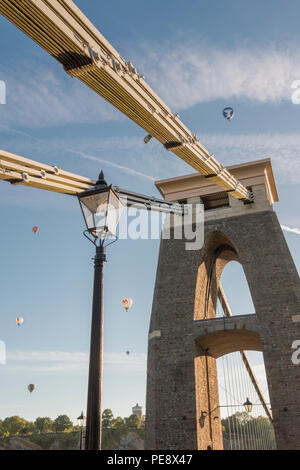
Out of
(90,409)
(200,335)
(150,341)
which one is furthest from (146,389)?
(90,409)

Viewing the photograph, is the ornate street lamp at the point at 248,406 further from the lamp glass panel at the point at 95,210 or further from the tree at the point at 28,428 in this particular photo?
the tree at the point at 28,428

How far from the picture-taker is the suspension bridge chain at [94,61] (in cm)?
584

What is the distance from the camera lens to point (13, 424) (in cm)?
6538

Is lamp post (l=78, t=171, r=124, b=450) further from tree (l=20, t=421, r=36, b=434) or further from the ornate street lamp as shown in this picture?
tree (l=20, t=421, r=36, b=434)

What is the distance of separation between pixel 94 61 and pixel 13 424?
6984cm

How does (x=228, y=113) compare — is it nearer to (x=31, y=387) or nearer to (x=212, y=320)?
(x=212, y=320)

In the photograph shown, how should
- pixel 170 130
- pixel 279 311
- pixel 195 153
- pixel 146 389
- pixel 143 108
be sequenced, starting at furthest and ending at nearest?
1. pixel 146 389
2. pixel 279 311
3. pixel 195 153
4. pixel 170 130
5. pixel 143 108

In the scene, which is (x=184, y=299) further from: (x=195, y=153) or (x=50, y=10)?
(x=50, y=10)

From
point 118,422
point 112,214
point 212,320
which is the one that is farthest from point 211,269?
point 118,422

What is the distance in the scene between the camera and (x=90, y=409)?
3.43 m

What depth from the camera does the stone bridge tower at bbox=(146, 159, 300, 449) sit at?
13883 mm

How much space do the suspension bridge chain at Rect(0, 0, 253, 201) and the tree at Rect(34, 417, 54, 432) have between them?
209 feet

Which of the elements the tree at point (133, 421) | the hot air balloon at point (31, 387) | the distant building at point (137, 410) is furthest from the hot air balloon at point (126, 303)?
the distant building at point (137, 410)
